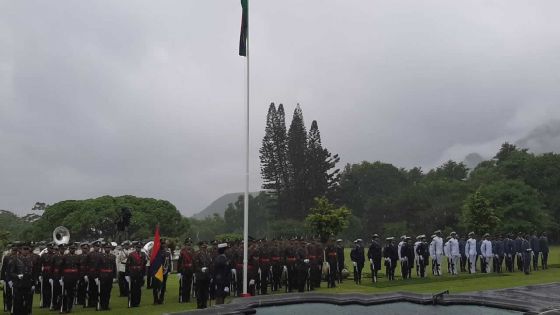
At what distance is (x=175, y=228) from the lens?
4244 cm

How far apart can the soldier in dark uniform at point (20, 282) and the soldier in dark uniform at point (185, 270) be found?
11.8ft

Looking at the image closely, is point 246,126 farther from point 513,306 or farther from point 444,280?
point 444,280

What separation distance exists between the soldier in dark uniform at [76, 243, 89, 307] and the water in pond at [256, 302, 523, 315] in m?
6.46

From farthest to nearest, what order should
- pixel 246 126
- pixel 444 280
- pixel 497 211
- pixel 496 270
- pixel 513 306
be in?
1. pixel 497 211
2. pixel 496 270
3. pixel 444 280
4. pixel 246 126
5. pixel 513 306

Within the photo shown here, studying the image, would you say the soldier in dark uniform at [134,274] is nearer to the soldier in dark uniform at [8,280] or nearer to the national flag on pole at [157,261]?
the national flag on pole at [157,261]

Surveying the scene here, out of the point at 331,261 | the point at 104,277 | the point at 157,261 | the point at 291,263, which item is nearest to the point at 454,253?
the point at 331,261

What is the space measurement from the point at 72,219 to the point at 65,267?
88.4 feet

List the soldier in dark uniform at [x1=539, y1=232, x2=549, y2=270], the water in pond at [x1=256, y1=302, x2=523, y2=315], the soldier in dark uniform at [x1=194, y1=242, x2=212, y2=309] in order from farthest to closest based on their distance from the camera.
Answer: the soldier in dark uniform at [x1=539, y1=232, x2=549, y2=270], the soldier in dark uniform at [x1=194, y1=242, x2=212, y2=309], the water in pond at [x1=256, y1=302, x2=523, y2=315]

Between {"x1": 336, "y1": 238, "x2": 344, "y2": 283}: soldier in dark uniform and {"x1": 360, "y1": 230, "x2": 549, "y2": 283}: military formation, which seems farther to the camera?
{"x1": 360, "y1": 230, "x2": 549, "y2": 283}: military formation

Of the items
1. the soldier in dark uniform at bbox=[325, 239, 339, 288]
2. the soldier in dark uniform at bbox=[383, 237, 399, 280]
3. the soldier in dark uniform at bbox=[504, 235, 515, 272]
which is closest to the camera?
the soldier in dark uniform at bbox=[325, 239, 339, 288]

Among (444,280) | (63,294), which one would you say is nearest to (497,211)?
(444,280)

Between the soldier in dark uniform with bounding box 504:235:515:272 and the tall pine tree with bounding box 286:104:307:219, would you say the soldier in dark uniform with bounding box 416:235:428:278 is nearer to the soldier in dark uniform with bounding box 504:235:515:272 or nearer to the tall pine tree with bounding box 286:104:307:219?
the soldier in dark uniform with bounding box 504:235:515:272

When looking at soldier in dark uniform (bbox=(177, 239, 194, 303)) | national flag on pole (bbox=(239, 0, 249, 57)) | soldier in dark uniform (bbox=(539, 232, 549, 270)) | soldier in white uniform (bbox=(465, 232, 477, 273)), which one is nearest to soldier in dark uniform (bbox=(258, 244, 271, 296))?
soldier in dark uniform (bbox=(177, 239, 194, 303))

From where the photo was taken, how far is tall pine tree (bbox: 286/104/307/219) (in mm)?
65688
